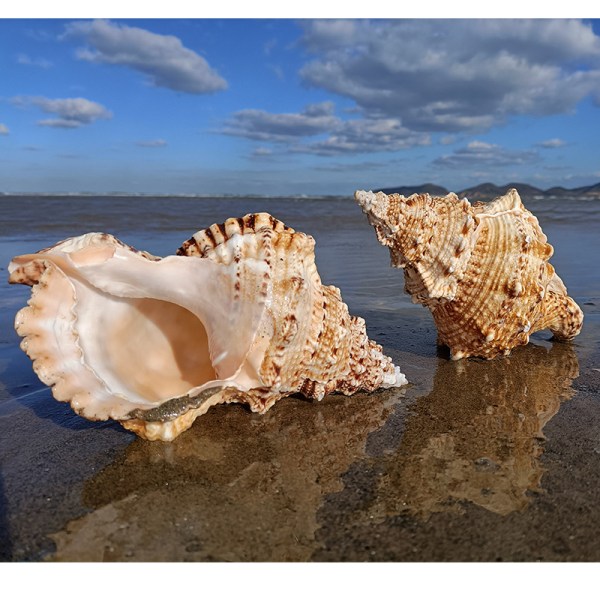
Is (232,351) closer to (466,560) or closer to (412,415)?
(412,415)

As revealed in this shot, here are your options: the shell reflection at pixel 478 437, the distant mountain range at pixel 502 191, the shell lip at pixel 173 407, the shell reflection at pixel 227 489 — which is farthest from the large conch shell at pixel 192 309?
the distant mountain range at pixel 502 191

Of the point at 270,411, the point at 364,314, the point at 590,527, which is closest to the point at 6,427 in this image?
the point at 270,411

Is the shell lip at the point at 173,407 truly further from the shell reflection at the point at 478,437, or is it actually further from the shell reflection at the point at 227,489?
the shell reflection at the point at 478,437

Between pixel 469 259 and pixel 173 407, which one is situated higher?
pixel 469 259

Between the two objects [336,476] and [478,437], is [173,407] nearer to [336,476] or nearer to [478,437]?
[336,476]

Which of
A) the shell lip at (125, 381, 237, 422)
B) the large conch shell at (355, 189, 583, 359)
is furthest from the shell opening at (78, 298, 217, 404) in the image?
Answer: the large conch shell at (355, 189, 583, 359)

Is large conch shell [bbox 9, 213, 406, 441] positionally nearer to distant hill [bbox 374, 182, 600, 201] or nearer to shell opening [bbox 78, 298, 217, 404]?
shell opening [bbox 78, 298, 217, 404]

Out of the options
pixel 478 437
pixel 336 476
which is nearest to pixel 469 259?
pixel 478 437

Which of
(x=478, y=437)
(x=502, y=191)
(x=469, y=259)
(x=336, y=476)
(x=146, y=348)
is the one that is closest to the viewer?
(x=336, y=476)
